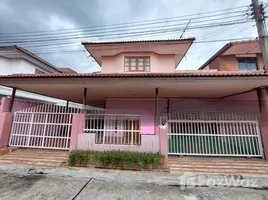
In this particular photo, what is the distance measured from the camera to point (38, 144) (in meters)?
6.64

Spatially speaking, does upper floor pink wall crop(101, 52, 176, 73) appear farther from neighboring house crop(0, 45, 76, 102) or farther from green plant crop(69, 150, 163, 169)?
green plant crop(69, 150, 163, 169)

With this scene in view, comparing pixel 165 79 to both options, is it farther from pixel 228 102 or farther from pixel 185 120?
pixel 228 102

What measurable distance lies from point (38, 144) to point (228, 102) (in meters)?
10.6

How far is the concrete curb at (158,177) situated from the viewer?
13.4 ft

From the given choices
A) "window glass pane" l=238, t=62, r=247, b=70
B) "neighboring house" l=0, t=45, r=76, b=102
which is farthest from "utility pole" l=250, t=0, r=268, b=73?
"neighboring house" l=0, t=45, r=76, b=102

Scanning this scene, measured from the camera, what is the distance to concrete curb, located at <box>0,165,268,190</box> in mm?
4086

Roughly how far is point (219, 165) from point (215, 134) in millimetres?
1262

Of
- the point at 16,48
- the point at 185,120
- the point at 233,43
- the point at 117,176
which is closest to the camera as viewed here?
the point at 117,176

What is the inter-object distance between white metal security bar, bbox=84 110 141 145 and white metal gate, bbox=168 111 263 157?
172cm

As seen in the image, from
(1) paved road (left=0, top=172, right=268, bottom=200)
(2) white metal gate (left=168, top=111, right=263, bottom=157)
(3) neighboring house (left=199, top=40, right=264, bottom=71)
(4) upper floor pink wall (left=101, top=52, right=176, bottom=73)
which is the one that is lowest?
(1) paved road (left=0, top=172, right=268, bottom=200)

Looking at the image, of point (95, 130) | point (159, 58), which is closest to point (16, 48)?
point (95, 130)

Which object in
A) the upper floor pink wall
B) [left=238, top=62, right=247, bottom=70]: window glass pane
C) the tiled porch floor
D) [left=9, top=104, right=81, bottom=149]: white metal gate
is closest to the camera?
the tiled porch floor

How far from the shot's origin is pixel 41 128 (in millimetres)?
6598

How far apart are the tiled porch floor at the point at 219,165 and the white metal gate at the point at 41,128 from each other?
4.83m
